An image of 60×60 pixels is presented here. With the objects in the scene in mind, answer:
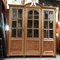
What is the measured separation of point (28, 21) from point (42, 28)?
1.68 ft

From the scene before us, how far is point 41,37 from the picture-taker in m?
5.93

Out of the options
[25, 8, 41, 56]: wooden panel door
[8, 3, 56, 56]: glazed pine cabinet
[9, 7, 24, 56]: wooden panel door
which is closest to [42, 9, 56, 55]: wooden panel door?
[8, 3, 56, 56]: glazed pine cabinet

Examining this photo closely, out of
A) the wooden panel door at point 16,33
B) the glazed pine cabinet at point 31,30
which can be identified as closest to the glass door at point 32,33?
the glazed pine cabinet at point 31,30

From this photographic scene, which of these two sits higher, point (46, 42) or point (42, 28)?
point (42, 28)

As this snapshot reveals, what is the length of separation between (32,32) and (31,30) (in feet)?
0.24

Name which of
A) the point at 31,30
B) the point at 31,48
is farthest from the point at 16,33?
the point at 31,48

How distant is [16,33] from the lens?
5.88m

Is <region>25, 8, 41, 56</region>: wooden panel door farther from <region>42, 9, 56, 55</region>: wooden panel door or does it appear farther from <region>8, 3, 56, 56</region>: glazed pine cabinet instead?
<region>42, 9, 56, 55</region>: wooden panel door

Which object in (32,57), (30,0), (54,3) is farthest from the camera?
(54,3)

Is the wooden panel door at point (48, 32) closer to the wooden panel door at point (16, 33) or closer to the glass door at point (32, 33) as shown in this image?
the glass door at point (32, 33)

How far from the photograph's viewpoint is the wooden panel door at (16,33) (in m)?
5.85

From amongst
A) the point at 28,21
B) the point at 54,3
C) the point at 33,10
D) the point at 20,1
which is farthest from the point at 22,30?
the point at 54,3

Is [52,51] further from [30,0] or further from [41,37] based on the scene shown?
[30,0]

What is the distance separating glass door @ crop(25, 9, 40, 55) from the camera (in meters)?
5.89
